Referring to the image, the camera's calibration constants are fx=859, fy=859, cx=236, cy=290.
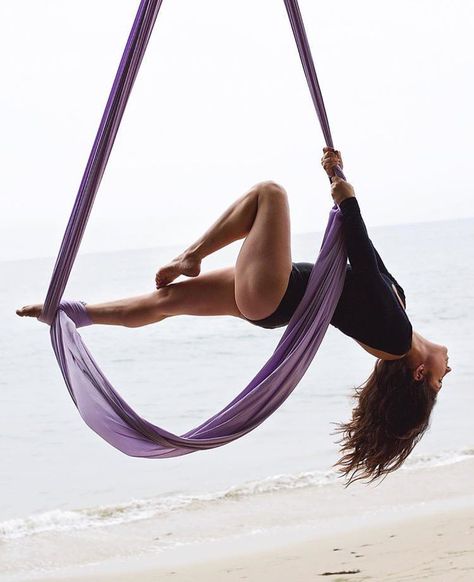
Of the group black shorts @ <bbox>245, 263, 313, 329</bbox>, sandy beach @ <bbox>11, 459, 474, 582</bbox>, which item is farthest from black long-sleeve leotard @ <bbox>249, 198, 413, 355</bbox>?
sandy beach @ <bbox>11, 459, 474, 582</bbox>

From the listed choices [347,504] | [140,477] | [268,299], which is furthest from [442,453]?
[268,299]

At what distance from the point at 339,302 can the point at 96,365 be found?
657mm

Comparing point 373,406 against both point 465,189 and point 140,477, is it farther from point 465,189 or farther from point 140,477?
point 465,189

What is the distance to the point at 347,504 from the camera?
13.0ft

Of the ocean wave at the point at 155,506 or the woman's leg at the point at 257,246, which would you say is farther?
the ocean wave at the point at 155,506

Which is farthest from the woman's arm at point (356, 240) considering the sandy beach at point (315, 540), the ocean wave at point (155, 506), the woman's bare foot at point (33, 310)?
the ocean wave at point (155, 506)

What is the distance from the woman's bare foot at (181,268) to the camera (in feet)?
7.11

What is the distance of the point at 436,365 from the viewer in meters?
2.39

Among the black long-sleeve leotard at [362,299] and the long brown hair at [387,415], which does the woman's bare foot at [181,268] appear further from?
the long brown hair at [387,415]

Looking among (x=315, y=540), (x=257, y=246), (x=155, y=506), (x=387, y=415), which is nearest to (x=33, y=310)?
(x=257, y=246)

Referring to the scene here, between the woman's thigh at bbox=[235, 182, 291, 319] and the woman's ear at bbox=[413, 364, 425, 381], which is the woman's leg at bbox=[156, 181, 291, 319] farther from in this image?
the woman's ear at bbox=[413, 364, 425, 381]

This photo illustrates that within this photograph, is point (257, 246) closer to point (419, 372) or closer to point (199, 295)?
point (199, 295)

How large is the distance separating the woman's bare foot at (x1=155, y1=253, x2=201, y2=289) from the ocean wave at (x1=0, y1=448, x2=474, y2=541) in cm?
222

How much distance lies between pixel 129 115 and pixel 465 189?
7651 millimetres
